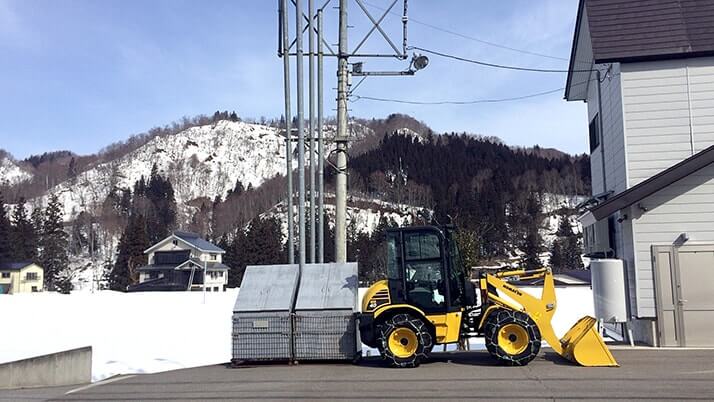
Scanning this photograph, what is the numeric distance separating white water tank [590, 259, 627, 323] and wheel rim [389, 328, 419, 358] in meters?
5.23

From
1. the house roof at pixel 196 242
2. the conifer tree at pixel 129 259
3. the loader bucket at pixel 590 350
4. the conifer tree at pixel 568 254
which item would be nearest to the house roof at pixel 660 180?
the loader bucket at pixel 590 350

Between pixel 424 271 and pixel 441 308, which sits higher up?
pixel 424 271

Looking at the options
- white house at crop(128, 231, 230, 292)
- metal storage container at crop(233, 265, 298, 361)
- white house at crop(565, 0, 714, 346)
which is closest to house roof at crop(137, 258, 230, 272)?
white house at crop(128, 231, 230, 292)

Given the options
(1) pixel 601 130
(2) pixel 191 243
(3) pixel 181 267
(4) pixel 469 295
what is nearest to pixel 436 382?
(4) pixel 469 295

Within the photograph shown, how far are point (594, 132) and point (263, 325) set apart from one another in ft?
41.2

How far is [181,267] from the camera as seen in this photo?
70.2 metres

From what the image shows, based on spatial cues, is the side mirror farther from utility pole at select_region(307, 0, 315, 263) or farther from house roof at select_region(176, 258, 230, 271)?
house roof at select_region(176, 258, 230, 271)

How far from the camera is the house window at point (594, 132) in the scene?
18.5 metres

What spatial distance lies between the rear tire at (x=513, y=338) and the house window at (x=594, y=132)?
9.49 m

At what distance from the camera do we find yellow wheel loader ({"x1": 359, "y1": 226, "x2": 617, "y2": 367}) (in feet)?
36.2

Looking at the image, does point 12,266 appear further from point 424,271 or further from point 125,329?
point 424,271

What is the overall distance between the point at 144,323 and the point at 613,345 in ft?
72.9

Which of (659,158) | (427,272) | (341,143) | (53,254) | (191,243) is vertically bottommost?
(427,272)

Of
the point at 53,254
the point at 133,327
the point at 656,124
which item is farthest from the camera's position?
the point at 53,254
